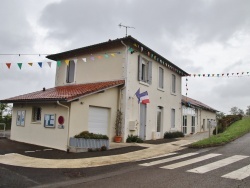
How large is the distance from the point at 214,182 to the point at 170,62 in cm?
1377

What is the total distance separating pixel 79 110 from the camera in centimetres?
1247

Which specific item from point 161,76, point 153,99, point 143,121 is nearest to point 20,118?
point 143,121

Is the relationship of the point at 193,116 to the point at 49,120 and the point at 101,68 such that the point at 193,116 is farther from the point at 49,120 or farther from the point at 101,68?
the point at 49,120

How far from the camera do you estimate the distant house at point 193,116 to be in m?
23.8

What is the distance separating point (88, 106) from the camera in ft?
42.5

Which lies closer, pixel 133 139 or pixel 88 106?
pixel 88 106

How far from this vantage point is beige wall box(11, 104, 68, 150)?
12.2m

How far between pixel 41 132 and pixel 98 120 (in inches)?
117

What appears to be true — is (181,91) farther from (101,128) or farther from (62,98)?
(62,98)

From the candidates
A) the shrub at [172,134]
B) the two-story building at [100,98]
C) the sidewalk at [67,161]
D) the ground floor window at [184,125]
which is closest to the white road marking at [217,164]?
the sidewalk at [67,161]

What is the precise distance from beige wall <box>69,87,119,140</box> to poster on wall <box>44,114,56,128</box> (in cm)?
121

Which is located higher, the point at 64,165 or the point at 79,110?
the point at 79,110

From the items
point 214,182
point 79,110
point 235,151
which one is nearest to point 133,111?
point 79,110

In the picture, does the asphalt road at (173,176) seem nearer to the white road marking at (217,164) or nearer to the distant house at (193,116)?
the white road marking at (217,164)
